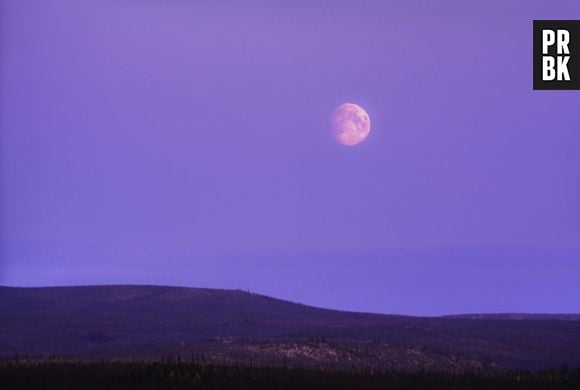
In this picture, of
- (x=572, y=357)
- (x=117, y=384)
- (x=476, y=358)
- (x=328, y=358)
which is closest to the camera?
(x=117, y=384)

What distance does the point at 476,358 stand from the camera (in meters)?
33.7

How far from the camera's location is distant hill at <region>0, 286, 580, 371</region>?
102 feet

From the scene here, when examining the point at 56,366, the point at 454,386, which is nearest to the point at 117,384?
the point at 56,366

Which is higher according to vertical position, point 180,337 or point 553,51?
→ point 553,51

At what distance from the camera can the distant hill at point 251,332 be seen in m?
31.2

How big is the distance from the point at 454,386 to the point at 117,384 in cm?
641

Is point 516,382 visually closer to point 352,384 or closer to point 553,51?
point 352,384

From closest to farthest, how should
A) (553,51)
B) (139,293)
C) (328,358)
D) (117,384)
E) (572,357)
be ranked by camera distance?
(117,384) → (553,51) → (328,358) → (572,357) → (139,293)

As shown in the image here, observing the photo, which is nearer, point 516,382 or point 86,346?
point 516,382

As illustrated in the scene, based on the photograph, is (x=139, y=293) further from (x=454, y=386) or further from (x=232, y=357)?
(x=454, y=386)

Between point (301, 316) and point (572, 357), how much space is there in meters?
22.2

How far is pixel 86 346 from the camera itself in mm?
40781

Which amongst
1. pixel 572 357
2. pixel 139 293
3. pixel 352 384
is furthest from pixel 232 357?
pixel 139 293

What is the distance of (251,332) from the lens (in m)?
46.9
